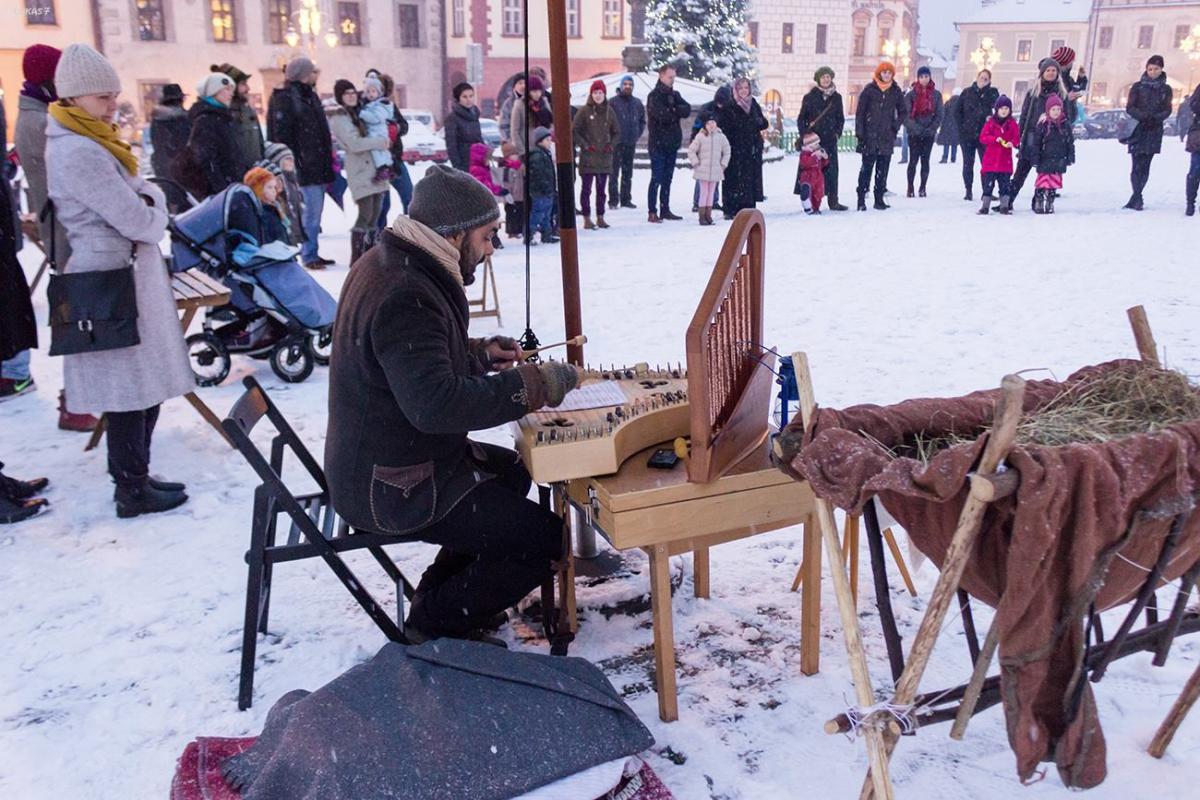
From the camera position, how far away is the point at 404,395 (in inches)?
99.7

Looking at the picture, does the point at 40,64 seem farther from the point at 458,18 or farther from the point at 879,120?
the point at 458,18

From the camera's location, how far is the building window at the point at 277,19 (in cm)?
3444

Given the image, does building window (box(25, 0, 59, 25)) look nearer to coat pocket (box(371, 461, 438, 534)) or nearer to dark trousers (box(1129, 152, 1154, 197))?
dark trousers (box(1129, 152, 1154, 197))

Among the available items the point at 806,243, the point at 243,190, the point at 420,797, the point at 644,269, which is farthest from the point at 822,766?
the point at 806,243

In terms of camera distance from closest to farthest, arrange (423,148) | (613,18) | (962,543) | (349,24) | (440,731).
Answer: (962,543) → (440,731) → (423,148) → (349,24) → (613,18)

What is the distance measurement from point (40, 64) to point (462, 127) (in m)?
6.95

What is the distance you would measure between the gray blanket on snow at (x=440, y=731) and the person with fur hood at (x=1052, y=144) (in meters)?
10.8

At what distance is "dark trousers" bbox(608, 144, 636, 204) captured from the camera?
1341 cm

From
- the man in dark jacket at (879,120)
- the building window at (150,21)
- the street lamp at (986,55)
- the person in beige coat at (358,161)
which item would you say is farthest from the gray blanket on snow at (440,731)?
the street lamp at (986,55)

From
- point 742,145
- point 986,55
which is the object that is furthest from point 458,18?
point 986,55

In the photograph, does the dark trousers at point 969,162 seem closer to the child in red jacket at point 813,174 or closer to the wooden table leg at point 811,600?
the child in red jacket at point 813,174

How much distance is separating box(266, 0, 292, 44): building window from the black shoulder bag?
34.4 meters

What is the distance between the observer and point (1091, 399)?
2.19 meters

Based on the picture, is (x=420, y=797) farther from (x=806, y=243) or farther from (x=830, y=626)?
(x=806, y=243)
